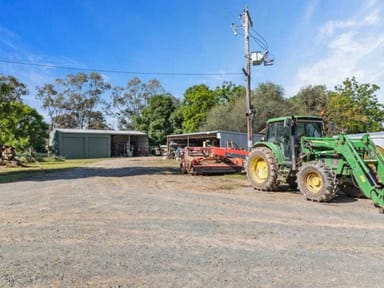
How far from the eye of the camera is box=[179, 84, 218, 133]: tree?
3738 centimetres

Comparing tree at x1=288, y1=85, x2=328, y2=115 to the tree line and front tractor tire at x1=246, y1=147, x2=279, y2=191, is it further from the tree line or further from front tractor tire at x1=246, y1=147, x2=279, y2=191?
front tractor tire at x1=246, y1=147, x2=279, y2=191

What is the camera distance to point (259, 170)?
9938mm

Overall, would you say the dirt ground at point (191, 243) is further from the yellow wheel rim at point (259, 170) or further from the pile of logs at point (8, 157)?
the pile of logs at point (8, 157)

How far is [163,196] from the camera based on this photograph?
848 cm

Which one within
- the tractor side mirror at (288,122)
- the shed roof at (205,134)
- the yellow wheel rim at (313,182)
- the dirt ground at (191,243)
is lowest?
the dirt ground at (191,243)

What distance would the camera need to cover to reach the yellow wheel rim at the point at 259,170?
9.64 m

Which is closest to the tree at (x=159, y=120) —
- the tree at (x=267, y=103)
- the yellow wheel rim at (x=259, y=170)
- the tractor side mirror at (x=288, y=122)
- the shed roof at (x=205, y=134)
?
the shed roof at (x=205, y=134)

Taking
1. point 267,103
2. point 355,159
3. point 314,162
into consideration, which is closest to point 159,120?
point 267,103

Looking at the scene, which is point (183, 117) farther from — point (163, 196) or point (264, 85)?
point (163, 196)

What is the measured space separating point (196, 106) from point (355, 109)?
17942mm

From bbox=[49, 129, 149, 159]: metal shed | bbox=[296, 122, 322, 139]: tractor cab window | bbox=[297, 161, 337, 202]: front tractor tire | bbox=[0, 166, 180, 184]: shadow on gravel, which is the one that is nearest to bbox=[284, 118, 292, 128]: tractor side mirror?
bbox=[296, 122, 322, 139]: tractor cab window

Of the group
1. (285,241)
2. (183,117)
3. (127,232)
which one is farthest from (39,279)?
(183,117)

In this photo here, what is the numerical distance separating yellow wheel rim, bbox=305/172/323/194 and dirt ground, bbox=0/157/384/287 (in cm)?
35

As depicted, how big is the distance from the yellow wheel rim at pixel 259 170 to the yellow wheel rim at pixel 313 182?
194 cm
